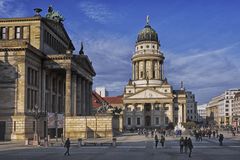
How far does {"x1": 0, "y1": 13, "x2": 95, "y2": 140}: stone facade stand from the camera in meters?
62.0

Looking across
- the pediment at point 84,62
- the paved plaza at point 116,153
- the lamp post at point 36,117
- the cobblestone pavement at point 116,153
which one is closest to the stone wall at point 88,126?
the lamp post at point 36,117

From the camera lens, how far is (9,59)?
205ft

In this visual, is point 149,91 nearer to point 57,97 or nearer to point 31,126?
point 57,97

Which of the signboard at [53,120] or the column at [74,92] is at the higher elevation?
the column at [74,92]

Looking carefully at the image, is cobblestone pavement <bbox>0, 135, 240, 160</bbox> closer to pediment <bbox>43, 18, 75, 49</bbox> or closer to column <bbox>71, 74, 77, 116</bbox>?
column <bbox>71, 74, 77, 116</bbox>

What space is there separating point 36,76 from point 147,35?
4343 inches

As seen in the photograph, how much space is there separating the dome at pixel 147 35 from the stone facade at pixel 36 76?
284 ft

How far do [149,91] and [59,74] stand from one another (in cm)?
8395

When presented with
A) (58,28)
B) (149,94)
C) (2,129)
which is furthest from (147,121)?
(2,129)

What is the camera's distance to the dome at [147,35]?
174 m

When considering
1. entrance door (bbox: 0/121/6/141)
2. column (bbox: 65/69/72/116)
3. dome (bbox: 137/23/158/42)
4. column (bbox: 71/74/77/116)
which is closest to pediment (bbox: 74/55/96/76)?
column (bbox: 71/74/77/116)

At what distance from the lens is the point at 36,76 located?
6844cm

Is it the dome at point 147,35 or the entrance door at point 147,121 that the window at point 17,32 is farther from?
the dome at point 147,35

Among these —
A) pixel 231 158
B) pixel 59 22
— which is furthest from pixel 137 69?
pixel 231 158
